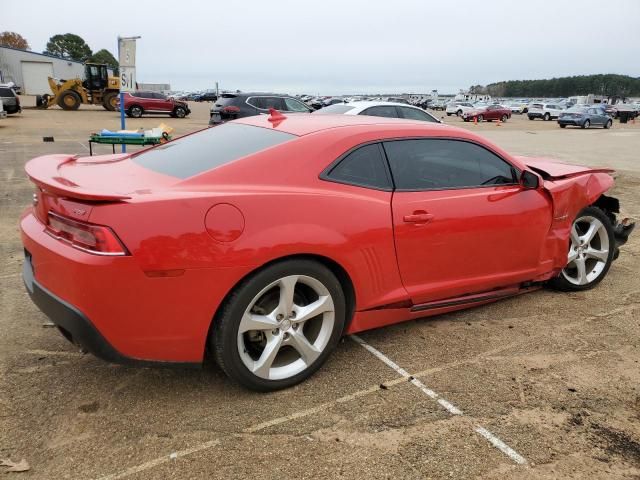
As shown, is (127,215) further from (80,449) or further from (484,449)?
(484,449)

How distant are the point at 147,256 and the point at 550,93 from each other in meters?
165

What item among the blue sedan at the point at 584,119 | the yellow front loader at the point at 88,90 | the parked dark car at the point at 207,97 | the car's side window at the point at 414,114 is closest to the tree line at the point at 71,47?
the parked dark car at the point at 207,97

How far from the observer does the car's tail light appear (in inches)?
92.0

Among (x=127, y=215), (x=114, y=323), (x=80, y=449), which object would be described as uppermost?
(x=127, y=215)

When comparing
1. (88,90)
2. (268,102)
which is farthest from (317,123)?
(88,90)

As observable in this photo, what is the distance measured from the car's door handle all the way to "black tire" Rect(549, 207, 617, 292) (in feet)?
5.85

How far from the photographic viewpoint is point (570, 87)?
468ft

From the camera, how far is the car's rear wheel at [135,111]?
93.5 feet

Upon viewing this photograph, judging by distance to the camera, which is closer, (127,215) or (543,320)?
(127,215)

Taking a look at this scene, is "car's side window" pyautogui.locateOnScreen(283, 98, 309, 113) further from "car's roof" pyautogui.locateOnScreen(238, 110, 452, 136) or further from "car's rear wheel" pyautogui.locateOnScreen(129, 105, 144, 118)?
"car's rear wheel" pyautogui.locateOnScreen(129, 105, 144, 118)

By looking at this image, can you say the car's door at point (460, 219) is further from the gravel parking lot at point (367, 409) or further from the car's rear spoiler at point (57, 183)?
the car's rear spoiler at point (57, 183)

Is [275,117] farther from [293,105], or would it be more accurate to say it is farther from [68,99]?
[68,99]

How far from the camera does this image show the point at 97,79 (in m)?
31.8

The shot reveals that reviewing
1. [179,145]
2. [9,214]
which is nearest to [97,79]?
[9,214]
